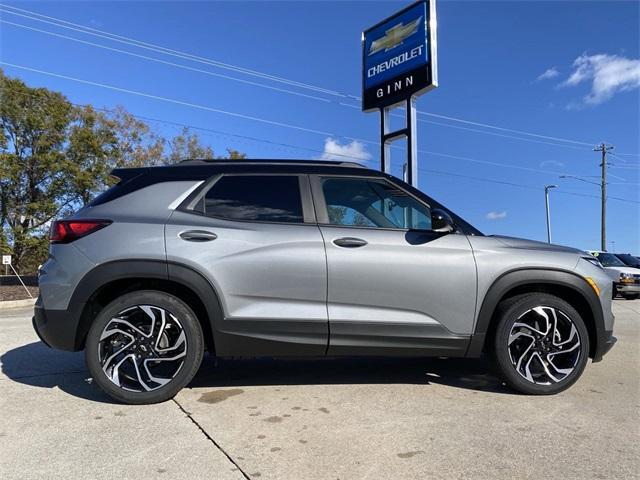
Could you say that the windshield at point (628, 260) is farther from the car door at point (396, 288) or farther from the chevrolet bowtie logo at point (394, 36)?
the car door at point (396, 288)

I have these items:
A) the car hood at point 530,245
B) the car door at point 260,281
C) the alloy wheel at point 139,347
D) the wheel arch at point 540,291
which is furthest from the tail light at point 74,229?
the car hood at point 530,245

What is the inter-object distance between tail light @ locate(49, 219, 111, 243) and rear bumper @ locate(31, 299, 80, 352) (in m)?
0.55

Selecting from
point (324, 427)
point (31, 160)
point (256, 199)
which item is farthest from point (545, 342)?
point (31, 160)

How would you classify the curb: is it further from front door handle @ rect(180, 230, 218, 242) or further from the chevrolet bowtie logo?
the chevrolet bowtie logo

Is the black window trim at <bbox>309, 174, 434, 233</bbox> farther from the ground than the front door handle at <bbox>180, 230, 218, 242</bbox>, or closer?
farther from the ground

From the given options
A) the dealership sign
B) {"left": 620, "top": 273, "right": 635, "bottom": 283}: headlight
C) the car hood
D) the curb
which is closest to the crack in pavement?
the car hood

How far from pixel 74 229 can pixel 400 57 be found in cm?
1096

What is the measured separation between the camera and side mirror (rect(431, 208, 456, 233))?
396 cm

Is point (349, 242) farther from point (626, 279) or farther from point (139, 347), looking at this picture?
point (626, 279)

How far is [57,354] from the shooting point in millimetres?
5727

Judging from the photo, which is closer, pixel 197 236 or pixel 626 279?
pixel 197 236

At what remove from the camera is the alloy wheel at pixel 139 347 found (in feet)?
12.7

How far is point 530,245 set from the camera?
4.26 metres

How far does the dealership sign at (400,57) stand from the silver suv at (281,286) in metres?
8.91
